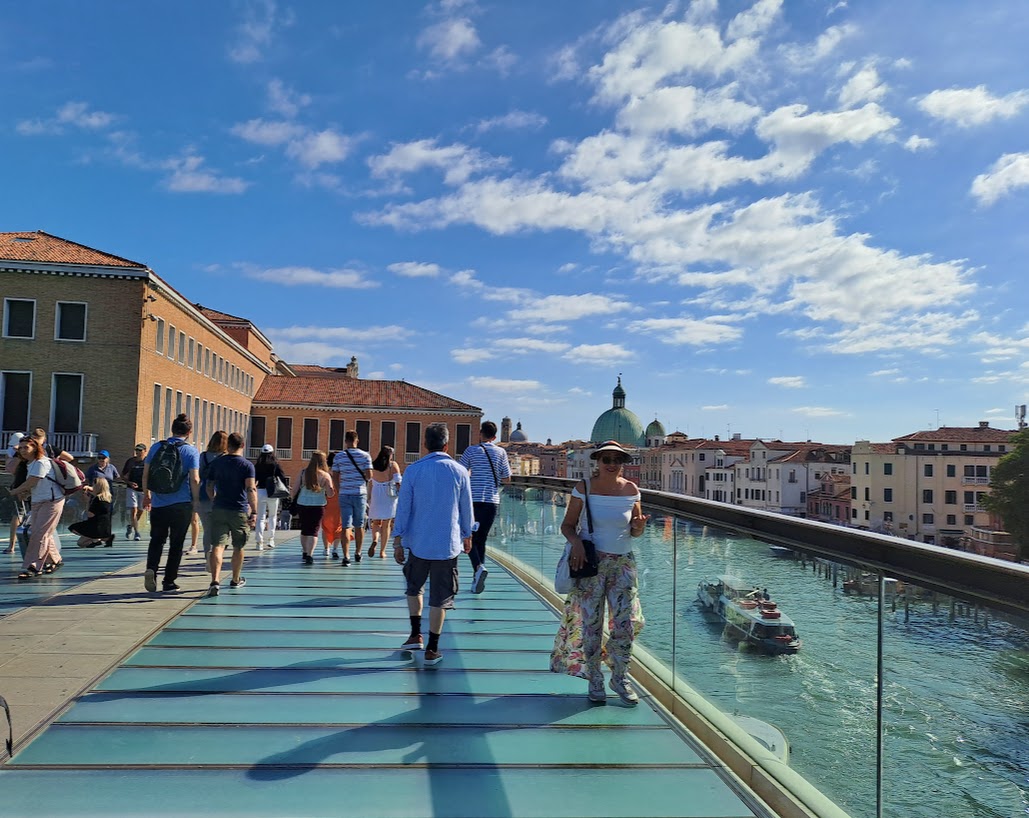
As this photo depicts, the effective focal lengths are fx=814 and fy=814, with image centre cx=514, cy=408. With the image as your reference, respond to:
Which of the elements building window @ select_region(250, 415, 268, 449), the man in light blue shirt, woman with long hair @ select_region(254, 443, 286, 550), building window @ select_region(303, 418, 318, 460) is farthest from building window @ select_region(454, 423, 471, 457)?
the man in light blue shirt

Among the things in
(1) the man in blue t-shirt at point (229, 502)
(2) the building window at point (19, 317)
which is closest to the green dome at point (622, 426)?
(2) the building window at point (19, 317)

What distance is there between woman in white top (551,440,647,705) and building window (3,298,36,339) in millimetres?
35566

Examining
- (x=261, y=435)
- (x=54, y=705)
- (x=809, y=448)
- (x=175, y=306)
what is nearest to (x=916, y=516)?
(x=809, y=448)

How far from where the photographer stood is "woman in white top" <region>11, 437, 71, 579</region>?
28.5ft

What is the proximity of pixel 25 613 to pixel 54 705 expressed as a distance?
9.43 ft

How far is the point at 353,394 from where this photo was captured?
62.5m

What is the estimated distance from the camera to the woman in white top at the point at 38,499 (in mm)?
8672

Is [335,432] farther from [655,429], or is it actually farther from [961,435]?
[655,429]

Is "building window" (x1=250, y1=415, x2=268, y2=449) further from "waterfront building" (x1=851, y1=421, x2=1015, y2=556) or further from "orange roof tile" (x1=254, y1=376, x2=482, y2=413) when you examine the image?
"waterfront building" (x1=851, y1=421, x2=1015, y2=556)

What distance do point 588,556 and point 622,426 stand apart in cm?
15611

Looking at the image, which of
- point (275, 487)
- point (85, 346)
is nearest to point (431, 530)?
point (275, 487)

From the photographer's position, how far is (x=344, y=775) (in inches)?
139

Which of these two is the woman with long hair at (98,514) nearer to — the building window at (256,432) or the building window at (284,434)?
the building window at (256,432)

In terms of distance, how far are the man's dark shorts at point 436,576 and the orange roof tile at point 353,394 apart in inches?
2218
